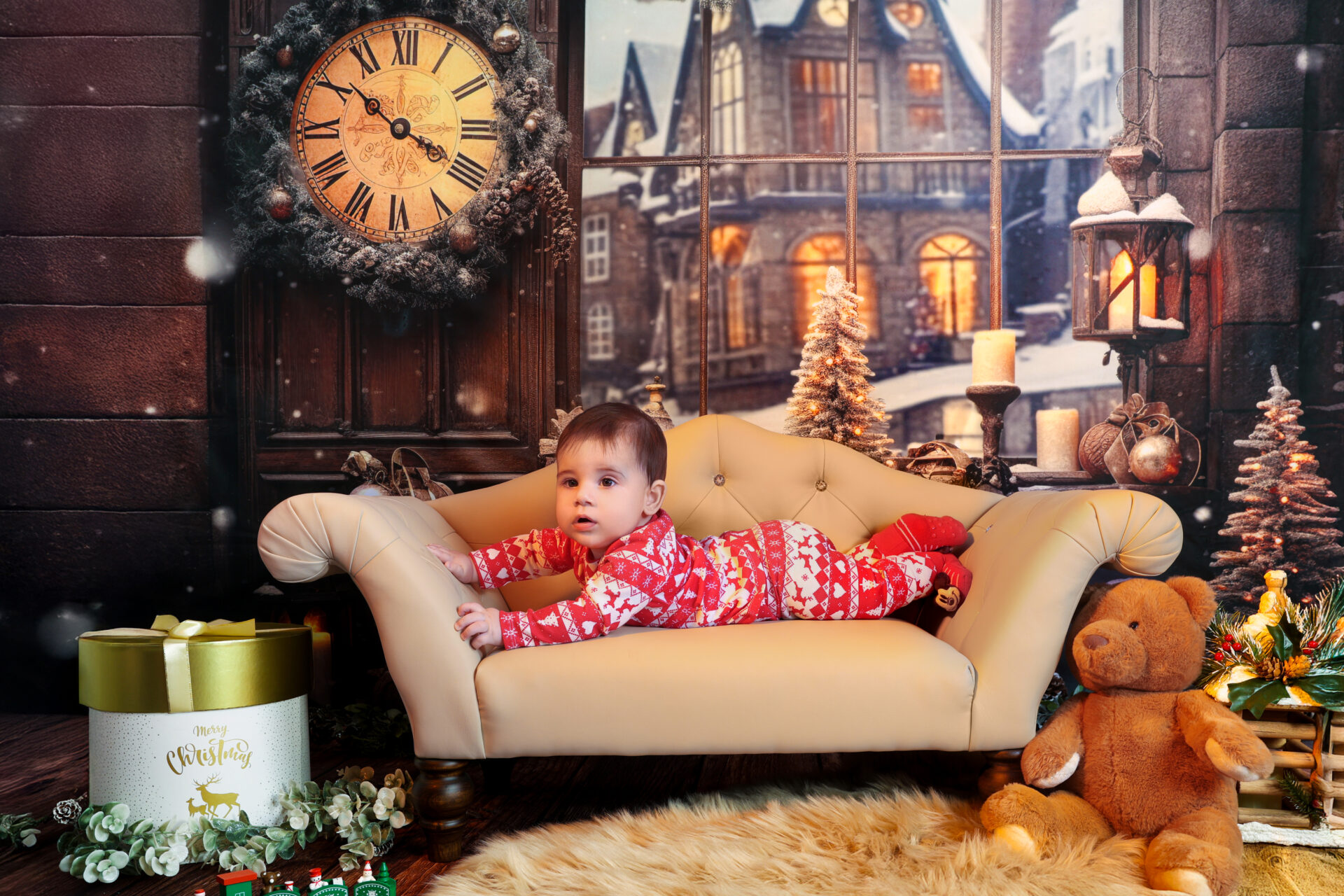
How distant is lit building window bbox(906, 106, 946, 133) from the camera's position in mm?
2895

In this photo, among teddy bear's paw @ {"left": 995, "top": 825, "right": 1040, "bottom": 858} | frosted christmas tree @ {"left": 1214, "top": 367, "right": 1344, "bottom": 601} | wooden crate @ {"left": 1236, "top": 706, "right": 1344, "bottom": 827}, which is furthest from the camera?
frosted christmas tree @ {"left": 1214, "top": 367, "right": 1344, "bottom": 601}

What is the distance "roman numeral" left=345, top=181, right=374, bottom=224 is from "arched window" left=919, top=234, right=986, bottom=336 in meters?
1.77

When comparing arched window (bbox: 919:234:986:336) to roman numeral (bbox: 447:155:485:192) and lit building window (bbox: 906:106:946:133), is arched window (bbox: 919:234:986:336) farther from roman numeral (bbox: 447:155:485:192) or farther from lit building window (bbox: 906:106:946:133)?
roman numeral (bbox: 447:155:485:192)

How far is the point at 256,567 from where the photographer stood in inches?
117

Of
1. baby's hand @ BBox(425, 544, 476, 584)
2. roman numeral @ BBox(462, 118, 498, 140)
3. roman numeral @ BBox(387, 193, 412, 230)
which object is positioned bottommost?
baby's hand @ BBox(425, 544, 476, 584)

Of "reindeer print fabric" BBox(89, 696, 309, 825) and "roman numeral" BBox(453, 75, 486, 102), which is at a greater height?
"roman numeral" BBox(453, 75, 486, 102)

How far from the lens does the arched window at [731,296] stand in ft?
9.64

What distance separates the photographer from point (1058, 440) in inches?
111

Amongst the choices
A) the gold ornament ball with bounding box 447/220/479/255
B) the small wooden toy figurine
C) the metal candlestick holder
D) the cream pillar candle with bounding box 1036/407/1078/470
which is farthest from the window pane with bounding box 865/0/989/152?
the small wooden toy figurine

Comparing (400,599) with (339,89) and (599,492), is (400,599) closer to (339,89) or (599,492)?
(599,492)


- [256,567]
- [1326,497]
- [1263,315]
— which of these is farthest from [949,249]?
[256,567]

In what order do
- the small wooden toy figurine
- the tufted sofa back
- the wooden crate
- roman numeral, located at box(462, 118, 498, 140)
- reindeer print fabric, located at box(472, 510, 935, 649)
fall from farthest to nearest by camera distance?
roman numeral, located at box(462, 118, 498, 140)
the tufted sofa back
reindeer print fabric, located at box(472, 510, 935, 649)
the wooden crate
the small wooden toy figurine

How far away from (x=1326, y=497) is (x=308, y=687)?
2830mm

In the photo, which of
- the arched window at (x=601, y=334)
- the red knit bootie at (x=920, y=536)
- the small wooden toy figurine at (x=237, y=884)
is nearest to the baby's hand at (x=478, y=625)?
the small wooden toy figurine at (x=237, y=884)
